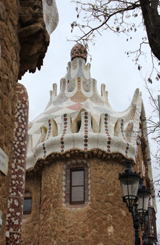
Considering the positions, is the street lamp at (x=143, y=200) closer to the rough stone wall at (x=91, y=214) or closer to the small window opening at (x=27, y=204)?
the rough stone wall at (x=91, y=214)

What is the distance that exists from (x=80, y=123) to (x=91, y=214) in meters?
3.02

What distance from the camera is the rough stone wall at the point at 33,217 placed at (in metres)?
10.5

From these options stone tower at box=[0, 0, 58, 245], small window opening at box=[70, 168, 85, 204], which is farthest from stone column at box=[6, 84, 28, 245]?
small window opening at box=[70, 168, 85, 204]

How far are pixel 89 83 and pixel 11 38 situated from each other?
966 centimetres

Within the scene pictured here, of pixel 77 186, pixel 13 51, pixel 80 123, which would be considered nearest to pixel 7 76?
pixel 13 51

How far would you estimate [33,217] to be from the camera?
10742 mm

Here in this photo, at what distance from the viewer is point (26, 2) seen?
456cm

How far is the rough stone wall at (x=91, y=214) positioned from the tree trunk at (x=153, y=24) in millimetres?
6288

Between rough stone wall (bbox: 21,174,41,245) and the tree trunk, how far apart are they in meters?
7.78

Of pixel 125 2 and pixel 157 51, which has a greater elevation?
pixel 125 2

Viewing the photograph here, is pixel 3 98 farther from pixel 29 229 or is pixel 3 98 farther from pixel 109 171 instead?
pixel 29 229

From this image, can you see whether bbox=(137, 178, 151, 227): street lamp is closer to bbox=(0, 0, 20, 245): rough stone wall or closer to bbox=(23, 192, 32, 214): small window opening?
bbox=(0, 0, 20, 245): rough stone wall

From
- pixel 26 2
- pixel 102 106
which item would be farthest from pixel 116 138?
pixel 26 2

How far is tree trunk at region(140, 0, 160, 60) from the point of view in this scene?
167 inches
